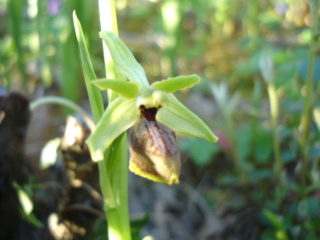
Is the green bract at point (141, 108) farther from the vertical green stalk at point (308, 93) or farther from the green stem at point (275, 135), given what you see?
the green stem at point (275, 135)

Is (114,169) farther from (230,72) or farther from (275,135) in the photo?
(230,72)

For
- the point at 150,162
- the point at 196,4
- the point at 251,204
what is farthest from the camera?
the point at 196,4

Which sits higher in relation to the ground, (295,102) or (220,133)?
(295,102)

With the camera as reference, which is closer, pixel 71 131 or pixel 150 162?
pixel 150 162

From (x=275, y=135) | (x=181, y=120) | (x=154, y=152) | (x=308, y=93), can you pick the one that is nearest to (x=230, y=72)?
(x=275, y=135)

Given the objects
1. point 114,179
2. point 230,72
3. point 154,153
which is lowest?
point 230,72

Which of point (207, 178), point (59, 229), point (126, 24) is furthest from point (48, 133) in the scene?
point (126, 24)

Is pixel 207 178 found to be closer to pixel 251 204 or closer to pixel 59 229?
pixel 251 204
